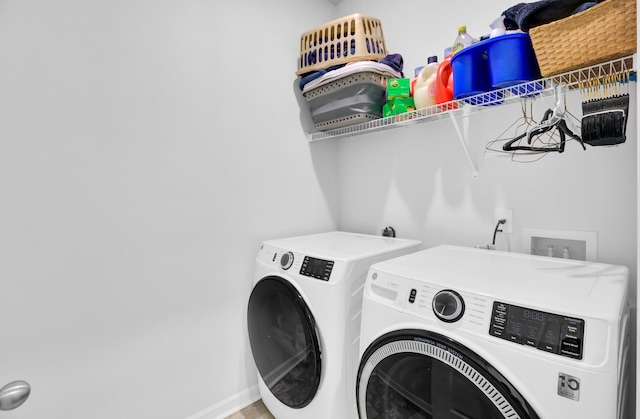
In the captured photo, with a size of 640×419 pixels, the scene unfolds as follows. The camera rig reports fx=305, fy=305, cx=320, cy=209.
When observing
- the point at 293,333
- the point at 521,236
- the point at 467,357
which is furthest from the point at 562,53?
the point at 293,333

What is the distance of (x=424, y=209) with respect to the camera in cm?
175

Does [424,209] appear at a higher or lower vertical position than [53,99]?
lower

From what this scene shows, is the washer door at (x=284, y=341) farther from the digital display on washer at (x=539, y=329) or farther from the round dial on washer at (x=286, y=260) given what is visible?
the digital display on washer at (x=539, y=329)

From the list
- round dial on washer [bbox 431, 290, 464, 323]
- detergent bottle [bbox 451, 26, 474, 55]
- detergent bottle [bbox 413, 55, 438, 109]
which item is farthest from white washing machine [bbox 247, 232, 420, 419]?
detergent bottle [bbox 451, 26, 474, 55]

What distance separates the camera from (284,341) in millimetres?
1451

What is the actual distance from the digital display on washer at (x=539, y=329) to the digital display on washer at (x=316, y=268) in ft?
2.05

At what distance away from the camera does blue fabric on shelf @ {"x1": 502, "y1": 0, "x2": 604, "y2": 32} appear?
35.5 inches

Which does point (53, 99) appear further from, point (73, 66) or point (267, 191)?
point (267, 191)

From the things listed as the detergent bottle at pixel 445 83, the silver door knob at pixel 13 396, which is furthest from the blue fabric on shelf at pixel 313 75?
the silver door knob at pixel 13 396

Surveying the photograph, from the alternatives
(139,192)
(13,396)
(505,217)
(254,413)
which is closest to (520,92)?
(505,217)

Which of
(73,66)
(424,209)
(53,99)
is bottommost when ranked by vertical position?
(424,209)

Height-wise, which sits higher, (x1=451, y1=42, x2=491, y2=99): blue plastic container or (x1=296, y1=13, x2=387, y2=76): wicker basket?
(x1=296, y1=13, x2=387, y2=76): wicker basket

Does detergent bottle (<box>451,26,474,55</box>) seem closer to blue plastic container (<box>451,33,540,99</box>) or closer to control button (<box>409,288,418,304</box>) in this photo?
blue plastic container (<box>451,33,540,99</box>)

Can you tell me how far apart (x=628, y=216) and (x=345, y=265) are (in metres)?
1.06
